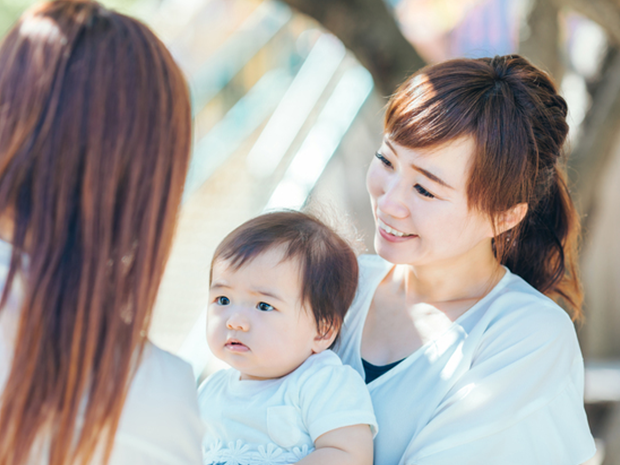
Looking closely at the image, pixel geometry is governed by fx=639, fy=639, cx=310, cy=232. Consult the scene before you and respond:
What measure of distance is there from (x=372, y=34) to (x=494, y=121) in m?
1.13

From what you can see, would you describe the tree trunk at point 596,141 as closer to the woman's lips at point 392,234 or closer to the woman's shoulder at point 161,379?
the woman's lips at point 392,234

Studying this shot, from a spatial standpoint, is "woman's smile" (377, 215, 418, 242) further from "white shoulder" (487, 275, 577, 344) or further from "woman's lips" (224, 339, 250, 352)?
"woman's lips" (224, 339, 250, 352)

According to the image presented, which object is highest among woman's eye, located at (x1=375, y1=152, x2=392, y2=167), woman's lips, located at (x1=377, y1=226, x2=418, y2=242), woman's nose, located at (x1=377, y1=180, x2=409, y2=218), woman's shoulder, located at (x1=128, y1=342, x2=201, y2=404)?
woman's shoulder, located at (x1=128, y1=342, x2=201, y2=404)

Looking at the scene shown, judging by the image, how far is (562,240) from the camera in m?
2.01

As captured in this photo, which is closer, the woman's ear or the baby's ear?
the baby's ear

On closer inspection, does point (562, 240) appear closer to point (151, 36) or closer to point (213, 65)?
point (151, 36)

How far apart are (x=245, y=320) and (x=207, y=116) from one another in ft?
17.8

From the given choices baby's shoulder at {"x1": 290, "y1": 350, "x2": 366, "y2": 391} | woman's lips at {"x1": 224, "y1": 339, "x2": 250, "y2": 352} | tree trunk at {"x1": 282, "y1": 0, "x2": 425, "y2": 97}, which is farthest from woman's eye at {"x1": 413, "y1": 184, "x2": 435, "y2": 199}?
tree trunk at {"x1": 282, "y1": 0, "x2": 425, "y2": 97}

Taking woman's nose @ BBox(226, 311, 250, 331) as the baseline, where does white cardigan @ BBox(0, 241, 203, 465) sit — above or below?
above

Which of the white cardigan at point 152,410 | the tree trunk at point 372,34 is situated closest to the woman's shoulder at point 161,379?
the white cardigan at point 152,410

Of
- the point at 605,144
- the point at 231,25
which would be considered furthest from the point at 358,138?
the point at 231,25

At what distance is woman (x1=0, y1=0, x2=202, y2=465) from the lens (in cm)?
89

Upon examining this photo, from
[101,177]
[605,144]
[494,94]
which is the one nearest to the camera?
[101,177]

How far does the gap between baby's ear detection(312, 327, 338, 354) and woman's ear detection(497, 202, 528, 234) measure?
57 cm
